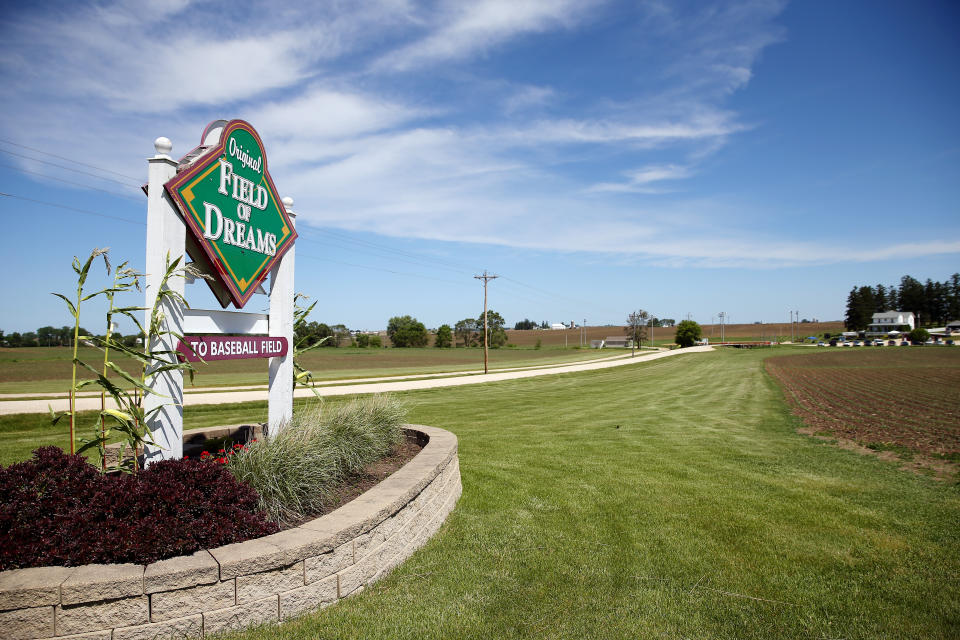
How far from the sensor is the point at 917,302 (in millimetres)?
129750

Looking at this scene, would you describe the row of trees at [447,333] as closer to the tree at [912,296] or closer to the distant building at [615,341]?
the distant building at [615,341]

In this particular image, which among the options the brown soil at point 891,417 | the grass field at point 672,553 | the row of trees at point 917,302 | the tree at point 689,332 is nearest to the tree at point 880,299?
the row of trees at point 917,302

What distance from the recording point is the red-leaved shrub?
10.3 feet

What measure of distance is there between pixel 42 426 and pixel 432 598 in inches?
616

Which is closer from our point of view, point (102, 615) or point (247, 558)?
point (102, 615)

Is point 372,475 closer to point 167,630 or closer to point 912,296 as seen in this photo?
point 167,630

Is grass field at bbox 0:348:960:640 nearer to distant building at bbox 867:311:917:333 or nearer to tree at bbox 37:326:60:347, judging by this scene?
tree at bbox 37:326:60:347

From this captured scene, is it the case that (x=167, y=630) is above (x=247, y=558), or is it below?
below

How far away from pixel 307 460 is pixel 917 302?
16707 cm

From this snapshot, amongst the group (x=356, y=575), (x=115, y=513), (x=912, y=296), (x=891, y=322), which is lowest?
(x=356, y=575)

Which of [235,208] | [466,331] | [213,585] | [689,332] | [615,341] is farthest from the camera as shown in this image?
[466,331]

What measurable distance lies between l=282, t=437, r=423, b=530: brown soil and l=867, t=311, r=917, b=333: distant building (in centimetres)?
14902

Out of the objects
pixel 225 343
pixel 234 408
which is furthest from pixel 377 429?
pixel 234 408

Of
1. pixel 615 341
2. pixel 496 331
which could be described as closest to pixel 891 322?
pixel 615 341
